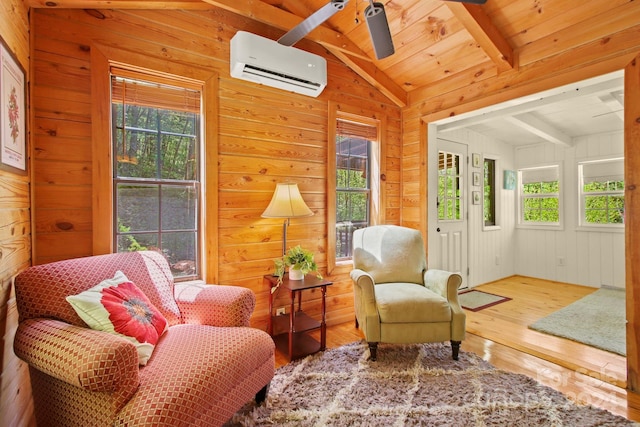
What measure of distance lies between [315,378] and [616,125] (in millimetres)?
A: 5189

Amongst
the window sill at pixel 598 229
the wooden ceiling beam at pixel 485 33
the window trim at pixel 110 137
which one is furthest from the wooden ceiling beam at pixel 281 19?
the window sill at pixel 598 229

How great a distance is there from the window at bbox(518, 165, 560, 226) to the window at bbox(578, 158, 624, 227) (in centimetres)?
32

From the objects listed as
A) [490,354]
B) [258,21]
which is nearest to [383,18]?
[258,21]

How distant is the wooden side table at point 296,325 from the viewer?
2.32 m

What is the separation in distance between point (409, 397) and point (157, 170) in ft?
7.62

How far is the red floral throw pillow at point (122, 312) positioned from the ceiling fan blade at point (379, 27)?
1.86 meters

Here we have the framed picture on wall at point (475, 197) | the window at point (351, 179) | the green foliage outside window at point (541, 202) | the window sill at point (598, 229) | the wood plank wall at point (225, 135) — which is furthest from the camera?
the green foliage outside window at point (541, 202)

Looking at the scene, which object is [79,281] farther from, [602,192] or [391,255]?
[602,192]

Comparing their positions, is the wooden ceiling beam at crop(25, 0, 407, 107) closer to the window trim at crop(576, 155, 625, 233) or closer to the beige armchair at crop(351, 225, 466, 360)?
the beige armchair at crop(351, 225, 466, 360)

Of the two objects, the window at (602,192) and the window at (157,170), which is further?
the window at (602,192)

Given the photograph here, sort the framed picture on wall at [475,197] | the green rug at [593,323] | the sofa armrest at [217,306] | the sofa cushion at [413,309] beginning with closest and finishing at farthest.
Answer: the sofa armrest at [217,306] < the sofa cushion at [413,309] < the green rug at [593,323] < the framed picture on wall at [475,197]

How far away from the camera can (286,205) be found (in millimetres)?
2523

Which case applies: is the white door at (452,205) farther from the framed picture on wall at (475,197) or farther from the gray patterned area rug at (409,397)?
the gray patterned area rug at (409,397)

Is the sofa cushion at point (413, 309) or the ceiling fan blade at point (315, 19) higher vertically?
the ceiling fan blade at point (315, 19)
